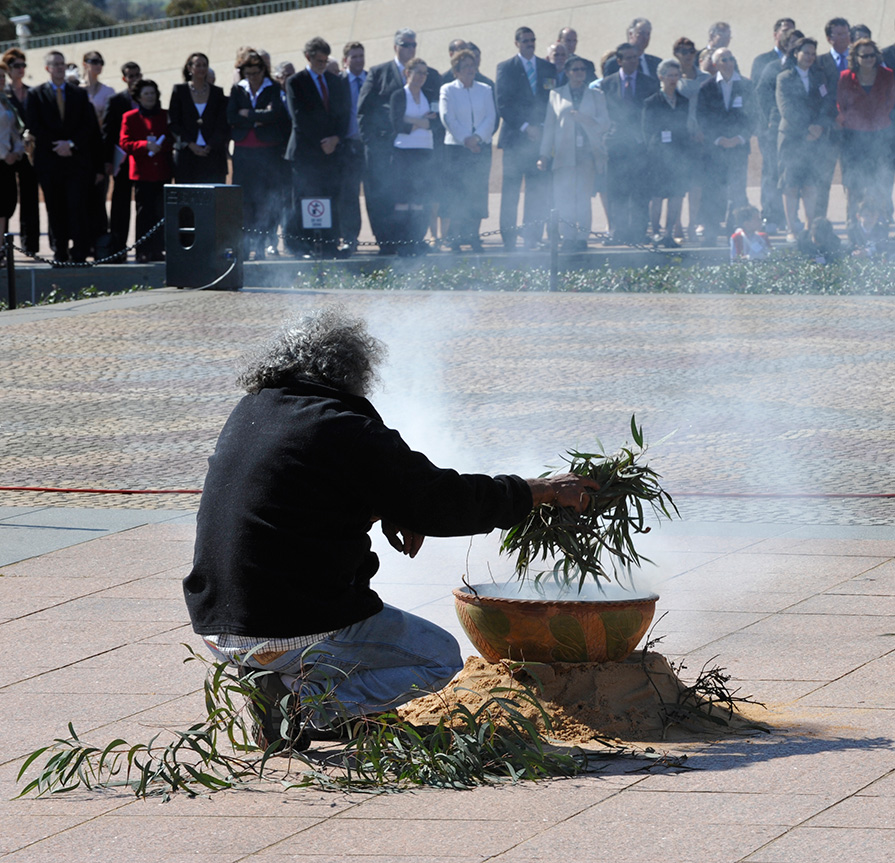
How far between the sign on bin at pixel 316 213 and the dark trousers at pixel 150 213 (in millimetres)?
1437

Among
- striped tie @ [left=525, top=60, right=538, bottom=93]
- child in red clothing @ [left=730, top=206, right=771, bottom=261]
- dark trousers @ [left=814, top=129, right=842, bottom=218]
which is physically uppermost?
striped tie @ [left=525, top=60, right=538, bottom=93]

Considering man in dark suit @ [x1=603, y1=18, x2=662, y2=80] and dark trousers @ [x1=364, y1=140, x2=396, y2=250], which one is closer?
dark trousers @ [x1=364, y1=140, x2=396, y2=250]

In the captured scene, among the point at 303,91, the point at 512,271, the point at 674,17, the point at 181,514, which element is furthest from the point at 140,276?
the point at 674,17

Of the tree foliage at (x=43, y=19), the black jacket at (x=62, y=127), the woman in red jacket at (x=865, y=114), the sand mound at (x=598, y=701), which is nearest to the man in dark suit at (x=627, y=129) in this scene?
the woman in red jacket at (x=865, y=114)

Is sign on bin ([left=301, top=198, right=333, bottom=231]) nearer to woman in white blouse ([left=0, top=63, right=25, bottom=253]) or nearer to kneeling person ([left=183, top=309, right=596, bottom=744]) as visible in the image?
woman in white blouse ([left=0, top=63, right=25, bottom=253])

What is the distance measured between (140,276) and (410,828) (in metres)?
13.5

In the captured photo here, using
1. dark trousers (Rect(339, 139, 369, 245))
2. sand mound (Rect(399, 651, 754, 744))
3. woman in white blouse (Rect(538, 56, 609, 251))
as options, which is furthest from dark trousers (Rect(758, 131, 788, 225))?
sand mound (Rect(399, 651, 754, 744))

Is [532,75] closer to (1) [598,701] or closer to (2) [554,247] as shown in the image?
(2) [554,247]

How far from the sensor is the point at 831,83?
648 inches

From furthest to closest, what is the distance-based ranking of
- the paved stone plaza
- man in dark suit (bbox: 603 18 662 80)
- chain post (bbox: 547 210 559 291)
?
man in dark suit (bbox: 603 18 662 80), chain post (bbox: 547 210 559 291), the paved stone plaza

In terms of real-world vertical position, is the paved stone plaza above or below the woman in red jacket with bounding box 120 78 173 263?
below

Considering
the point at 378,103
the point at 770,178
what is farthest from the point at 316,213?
the point at 770,178

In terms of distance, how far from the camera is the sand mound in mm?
3965

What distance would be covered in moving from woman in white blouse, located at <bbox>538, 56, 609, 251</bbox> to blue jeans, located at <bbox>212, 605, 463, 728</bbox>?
39.4 feet
